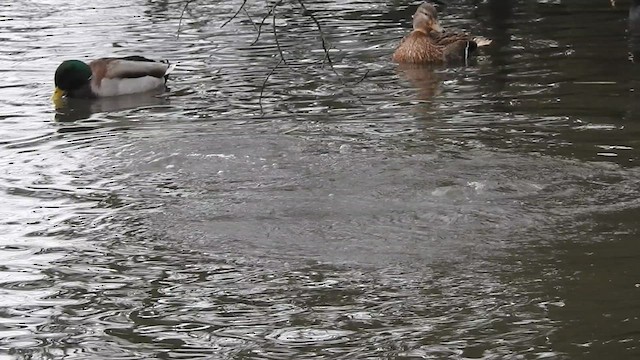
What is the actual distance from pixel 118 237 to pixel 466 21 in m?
11.1

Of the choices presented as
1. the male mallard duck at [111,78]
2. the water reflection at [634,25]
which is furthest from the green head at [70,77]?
the water reflection at [634,25]

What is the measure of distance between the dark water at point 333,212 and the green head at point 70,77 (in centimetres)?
32

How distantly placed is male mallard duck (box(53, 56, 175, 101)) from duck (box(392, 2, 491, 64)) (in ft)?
9.47

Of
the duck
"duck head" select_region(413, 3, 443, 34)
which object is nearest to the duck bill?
the duck

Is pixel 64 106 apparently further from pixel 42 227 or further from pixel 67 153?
pixel 42 227

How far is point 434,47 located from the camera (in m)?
15.9

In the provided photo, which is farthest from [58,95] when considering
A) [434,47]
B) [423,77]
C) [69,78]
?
[434,47]

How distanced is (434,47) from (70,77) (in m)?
4.38

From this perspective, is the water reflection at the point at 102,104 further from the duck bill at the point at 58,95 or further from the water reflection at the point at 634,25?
the water reflection at the point at 634,25

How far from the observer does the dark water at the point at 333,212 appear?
707 centimetres

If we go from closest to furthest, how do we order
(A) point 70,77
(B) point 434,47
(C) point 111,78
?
(A) point 70,77 → (C) point 111,78 → (B) point 434,47

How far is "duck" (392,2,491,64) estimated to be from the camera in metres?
15.8

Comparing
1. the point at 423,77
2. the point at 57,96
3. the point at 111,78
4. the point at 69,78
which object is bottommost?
the point at 423,77

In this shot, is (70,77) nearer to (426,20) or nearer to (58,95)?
(58,95)
